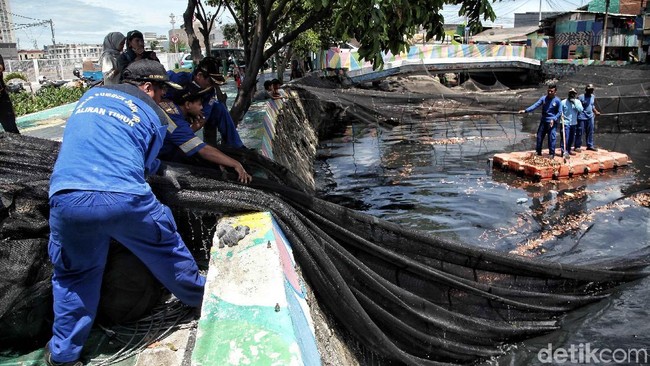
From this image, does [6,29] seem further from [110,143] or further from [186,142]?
[110,143]

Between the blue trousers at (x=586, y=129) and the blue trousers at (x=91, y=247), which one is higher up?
the blue trousers at (x=91, y=247)

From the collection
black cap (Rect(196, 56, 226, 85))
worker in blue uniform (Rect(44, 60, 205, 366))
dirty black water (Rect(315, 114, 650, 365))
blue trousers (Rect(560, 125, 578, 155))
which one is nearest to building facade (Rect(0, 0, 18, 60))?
dirty black water (Rect(315, 114, 650, 365))

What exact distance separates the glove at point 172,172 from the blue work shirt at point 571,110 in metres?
12.2

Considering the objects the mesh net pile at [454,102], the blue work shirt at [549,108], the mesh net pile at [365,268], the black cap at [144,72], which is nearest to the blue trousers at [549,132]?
the blue work shirt at [549,108]

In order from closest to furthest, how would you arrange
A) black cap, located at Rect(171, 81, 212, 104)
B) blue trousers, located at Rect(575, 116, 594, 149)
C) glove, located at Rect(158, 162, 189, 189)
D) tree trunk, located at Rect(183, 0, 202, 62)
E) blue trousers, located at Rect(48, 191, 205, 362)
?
blue trousers, located at Rect(48, 191, 205, 362), glove, located at Rect(158, 162, 189, 189), black cap, located at Rect(171, 81, 212, 104), tree trunk, located at Rect(183, 0, 202, 62), blue trousers, located at Rect(575, 116, 594, 149)

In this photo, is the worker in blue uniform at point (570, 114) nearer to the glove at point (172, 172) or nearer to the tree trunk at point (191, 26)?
the tree trunk at point (191, 26)

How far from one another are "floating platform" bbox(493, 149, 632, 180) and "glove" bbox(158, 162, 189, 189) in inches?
406

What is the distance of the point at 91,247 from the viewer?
102 inches

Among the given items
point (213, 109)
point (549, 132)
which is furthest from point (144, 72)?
point (549, 132)

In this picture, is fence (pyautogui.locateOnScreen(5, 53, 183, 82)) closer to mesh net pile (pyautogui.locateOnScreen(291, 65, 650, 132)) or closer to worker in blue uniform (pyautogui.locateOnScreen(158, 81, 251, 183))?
mesh net pile (pyautogui.locateOnScreen(291, 65, 650, 132))

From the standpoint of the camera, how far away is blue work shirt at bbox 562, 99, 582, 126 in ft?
42.5

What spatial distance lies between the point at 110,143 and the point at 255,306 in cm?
121

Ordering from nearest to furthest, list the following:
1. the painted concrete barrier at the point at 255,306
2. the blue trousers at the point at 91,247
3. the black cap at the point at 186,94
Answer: the painted concrete barrier at the point at 255,306 < the blue trousers at the point at 91,247 < the black cap at the point at 186,94

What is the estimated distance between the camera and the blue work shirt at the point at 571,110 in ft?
42.5
